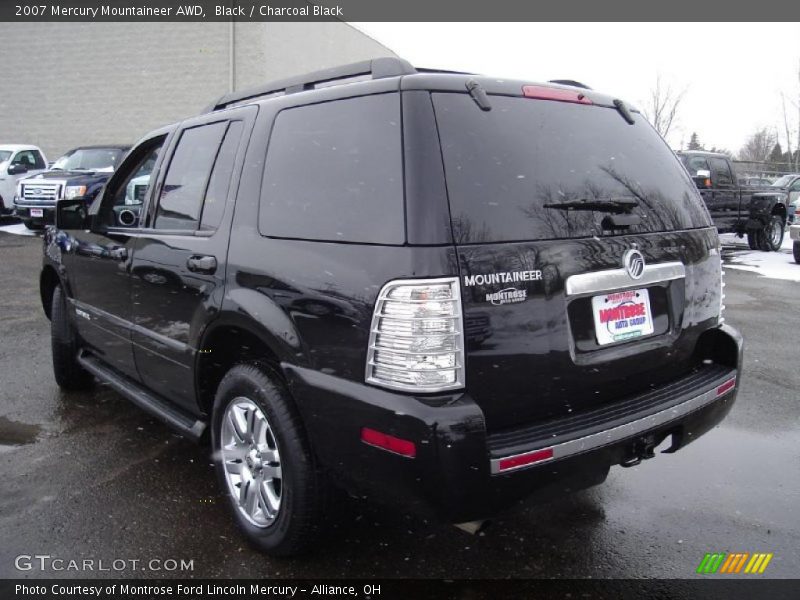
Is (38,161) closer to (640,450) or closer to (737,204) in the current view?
(737,204)

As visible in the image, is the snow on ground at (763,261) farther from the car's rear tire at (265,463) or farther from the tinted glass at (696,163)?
the car's rear tire at (265,463)

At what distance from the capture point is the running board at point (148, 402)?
10.3ft

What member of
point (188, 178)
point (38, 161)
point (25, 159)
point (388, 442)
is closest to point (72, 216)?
point (188, 178)

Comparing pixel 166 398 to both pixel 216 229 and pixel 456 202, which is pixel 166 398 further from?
pixel 456 202

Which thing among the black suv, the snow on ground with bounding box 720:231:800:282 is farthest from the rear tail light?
the snow on ground with bounding box 720:231:800:282

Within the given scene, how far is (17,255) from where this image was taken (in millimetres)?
11766

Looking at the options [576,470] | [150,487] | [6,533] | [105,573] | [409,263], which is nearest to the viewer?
[409,263]

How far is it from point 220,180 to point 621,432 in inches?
81.4

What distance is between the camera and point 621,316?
249 cm

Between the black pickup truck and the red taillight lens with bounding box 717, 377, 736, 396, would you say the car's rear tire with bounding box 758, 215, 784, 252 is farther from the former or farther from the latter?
the red taillight lens with bounding box 717, 377, 736, 396

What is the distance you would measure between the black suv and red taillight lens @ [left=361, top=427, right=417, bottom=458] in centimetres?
1

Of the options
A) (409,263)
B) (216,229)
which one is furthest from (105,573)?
(409,263)

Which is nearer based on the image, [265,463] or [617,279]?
[617,279]

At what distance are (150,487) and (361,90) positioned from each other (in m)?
2.29
